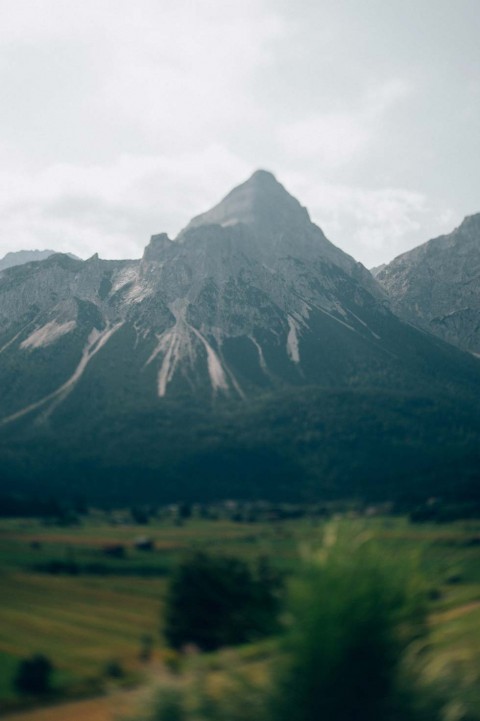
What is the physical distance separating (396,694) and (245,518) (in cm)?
11786

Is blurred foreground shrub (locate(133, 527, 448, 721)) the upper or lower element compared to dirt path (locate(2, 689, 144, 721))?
upper

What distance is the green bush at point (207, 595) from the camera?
189ft

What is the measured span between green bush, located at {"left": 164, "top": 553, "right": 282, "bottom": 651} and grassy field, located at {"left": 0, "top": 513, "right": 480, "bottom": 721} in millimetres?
2508

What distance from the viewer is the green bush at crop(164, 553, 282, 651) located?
189 ft

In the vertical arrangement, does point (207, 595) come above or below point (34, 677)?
above

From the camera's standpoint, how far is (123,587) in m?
83.1

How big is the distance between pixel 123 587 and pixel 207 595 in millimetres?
22430

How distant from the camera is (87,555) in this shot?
100 m

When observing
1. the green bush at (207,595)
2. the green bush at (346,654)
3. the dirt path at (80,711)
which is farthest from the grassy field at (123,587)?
the green bush at (207,595)

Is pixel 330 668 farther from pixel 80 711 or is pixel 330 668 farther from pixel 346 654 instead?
pixel 80 711

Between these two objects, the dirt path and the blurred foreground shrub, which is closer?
the blurred foreground shrub

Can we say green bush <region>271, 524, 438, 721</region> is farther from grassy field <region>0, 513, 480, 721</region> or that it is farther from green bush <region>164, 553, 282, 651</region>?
green bush <region>164, 553, 282, 651</region>

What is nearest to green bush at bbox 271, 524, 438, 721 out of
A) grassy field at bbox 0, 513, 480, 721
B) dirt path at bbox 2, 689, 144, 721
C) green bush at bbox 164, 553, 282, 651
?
grassy field at bbox 0, 513, 480, 721

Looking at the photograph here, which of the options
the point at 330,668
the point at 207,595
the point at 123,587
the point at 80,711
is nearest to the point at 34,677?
the point at 80,711
